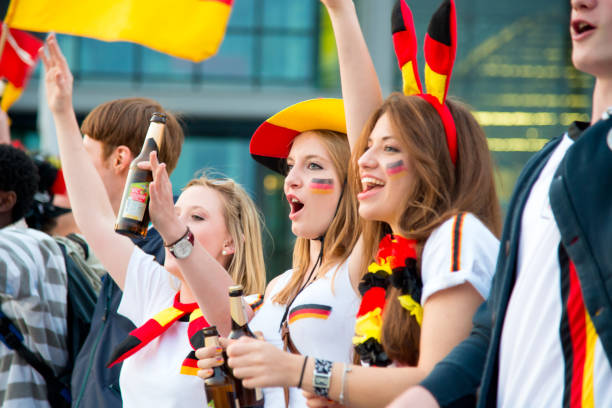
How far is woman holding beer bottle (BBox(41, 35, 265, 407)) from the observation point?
3.08m

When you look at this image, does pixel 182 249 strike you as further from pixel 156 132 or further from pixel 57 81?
pixel 57 81

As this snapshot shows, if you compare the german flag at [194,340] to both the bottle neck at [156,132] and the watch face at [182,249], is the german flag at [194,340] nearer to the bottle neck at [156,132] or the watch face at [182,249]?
the watch face at [182,249]

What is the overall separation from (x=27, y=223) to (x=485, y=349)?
144 inches

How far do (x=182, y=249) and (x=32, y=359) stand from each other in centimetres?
141

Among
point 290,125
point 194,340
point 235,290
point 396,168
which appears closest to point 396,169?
point 396,168

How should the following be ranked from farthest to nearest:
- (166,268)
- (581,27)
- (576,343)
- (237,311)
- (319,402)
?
(166,268)
(237,311)
(319,402)
(581,27)
(576,343)

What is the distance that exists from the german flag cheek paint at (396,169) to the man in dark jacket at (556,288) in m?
0.43

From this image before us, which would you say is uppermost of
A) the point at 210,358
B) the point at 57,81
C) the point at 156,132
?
the point at 57,81

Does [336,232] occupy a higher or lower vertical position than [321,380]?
higher

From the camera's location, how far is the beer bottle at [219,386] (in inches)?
101

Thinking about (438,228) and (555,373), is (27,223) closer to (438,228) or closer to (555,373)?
(438,228)

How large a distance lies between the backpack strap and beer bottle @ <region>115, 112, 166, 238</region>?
4.28ft

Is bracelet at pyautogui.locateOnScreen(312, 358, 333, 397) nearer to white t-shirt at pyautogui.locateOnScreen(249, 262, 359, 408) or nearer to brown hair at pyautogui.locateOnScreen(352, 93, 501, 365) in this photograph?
brown hair at pyautogui.locateOnScreen(352, 93, 501, 365)

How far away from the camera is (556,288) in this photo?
67.6 inches
